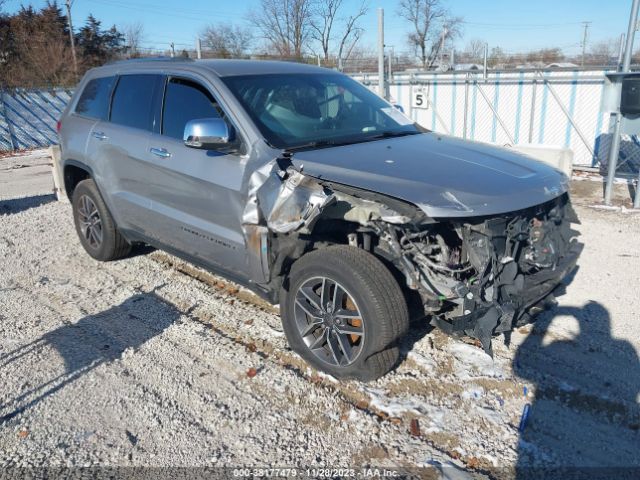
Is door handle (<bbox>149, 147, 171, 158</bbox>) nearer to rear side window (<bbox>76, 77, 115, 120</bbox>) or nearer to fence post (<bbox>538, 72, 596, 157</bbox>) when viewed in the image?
rear side window (<bbox>76, 77, 115, 120</bbox>)

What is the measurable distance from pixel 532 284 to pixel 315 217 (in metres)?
1.38

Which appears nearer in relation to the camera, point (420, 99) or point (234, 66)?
point (234, 66)

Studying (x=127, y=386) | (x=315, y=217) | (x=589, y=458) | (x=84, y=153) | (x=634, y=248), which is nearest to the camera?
(x=589, y=458)

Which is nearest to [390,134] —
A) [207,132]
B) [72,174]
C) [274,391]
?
[207,132]

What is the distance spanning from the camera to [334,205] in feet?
10.5

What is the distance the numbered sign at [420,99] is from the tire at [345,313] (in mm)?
9503

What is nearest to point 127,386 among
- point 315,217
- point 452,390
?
point 315,217

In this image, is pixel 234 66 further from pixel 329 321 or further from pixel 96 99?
pixel 329 321

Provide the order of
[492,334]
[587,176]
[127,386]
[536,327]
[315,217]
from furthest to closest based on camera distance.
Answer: [587,176], [536,327], [127,386], [315,217], [492,334]

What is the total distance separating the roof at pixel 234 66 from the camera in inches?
164

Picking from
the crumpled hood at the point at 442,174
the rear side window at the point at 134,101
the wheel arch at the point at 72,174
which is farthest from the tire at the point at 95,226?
the crumpled hood at the point at 442,174

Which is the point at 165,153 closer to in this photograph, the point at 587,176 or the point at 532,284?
the point at 532,284

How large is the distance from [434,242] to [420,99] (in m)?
9.77

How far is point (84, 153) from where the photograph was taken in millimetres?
5238
